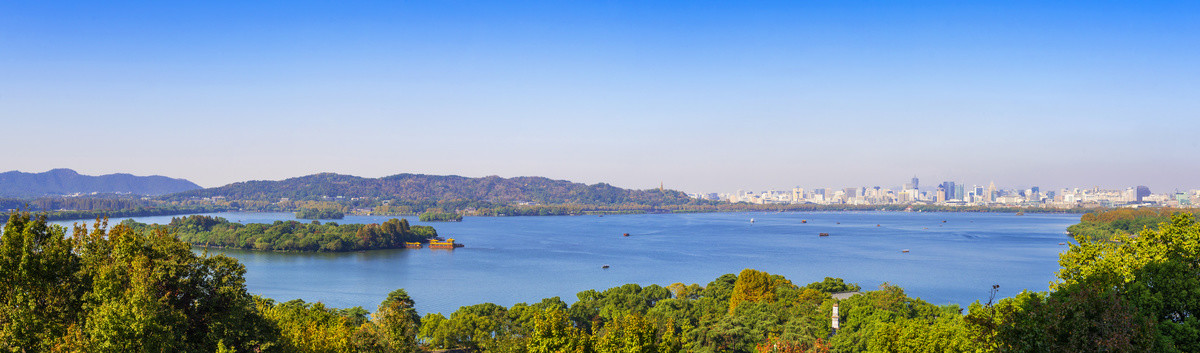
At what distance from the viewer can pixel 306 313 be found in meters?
10.7

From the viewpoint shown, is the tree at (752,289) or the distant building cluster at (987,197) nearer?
the tree at (752,289)

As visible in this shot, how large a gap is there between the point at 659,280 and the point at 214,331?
908 inches

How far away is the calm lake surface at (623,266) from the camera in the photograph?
25.2m

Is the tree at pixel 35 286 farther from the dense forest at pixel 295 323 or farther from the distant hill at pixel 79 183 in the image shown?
the distant hill at pixel 79 183

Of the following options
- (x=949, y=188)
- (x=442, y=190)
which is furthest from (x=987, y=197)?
(x=442, y=190)

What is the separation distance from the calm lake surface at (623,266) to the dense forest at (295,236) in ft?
5.17

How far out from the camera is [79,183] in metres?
173

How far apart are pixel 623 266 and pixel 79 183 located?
18896cm

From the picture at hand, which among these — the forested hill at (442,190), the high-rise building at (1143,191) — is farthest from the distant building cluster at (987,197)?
the forested hill at (442,190)

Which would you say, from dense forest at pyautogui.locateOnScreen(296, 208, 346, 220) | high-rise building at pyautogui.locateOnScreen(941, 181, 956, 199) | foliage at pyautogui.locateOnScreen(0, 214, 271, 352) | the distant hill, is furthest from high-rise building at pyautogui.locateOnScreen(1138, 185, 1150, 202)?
the distant hill

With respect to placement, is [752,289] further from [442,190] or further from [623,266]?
[442,190]

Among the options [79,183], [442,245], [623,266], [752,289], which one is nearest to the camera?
[752,289]

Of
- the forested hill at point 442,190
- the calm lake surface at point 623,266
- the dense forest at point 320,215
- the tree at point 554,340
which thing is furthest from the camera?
the forested hill at point 442,190

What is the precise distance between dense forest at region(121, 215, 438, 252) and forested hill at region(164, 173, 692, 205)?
75635mm
